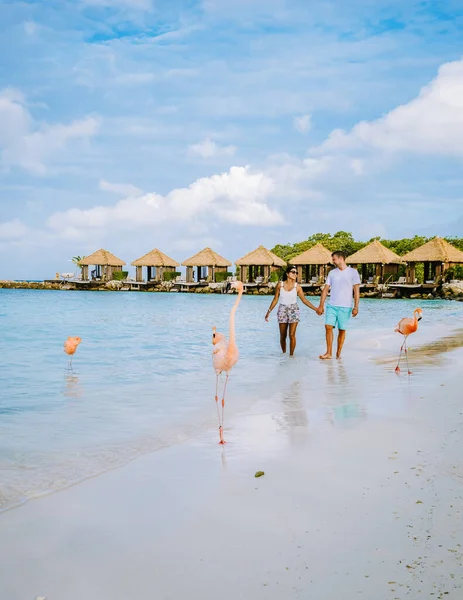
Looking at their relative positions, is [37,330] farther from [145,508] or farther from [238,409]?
[145,508]

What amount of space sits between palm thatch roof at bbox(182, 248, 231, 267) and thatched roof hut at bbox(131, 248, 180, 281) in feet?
10.4

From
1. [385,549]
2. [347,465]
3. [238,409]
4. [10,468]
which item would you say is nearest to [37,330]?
[238,409]

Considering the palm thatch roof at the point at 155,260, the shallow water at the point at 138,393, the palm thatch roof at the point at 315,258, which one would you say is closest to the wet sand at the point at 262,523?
the shallow water at the point at 138,393

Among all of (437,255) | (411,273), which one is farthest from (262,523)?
(411,273)

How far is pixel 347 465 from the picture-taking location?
13.3ft

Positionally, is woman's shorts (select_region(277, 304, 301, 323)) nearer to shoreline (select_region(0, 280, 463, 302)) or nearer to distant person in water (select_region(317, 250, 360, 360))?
distant person in water (select_region(317, 250, 360, 360))

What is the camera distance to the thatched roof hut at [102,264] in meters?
62.3

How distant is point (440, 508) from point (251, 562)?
114 centimetres

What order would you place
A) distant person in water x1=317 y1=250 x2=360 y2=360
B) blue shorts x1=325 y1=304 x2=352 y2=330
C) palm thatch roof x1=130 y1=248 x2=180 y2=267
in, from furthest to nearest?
palm thatch roof x1=130 y1=248 x2=180 y2=267 → blue shorts x1=325 y1=304 x2=352 y2=330 → distant person in water x1=317 y1=250 x2=360 y2=360

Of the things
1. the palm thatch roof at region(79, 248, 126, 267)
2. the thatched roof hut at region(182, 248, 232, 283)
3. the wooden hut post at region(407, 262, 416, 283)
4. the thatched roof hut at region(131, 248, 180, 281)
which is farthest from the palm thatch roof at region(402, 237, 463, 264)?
the palm thatch roof at region(79, 248, 126, 267)

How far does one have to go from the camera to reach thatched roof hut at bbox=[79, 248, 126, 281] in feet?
205

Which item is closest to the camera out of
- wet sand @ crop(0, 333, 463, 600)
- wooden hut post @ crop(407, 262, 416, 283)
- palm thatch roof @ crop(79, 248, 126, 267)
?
wet sand @ crop(0, 333, 463, 600)

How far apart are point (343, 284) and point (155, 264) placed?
168 feet

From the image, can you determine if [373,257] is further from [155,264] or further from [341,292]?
[341,292]
